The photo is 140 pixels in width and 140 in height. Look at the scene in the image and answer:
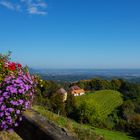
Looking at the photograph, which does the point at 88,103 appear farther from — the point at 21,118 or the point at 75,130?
the point at 21,118

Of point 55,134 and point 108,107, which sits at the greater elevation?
point 55,134

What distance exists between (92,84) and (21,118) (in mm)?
107275

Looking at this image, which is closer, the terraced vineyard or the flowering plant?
the flowering plant

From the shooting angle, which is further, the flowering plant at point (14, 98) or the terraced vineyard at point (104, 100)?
the terraced vineyard at point (104, 100)

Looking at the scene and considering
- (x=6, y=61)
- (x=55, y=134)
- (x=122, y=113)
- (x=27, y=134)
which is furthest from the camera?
(x=122, y=113)

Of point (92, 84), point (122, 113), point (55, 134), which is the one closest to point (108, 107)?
point (122, 113)

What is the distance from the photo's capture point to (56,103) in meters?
54.4

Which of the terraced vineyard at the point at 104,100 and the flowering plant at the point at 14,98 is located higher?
the flowering plant at the point at 14,98

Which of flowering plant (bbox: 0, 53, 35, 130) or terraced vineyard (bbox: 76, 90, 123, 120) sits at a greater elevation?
flowering plant (bbox: 0, 53, 35, 130)

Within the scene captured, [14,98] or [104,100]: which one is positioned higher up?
[14,98]

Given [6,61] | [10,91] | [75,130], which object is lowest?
[75,130]

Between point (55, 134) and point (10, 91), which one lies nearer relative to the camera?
point (55, 134)

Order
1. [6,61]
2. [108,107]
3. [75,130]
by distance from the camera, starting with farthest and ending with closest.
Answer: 1. [108,107]
2. [75,130]
3. [6,61]

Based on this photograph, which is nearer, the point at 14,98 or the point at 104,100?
the point at 14,98
